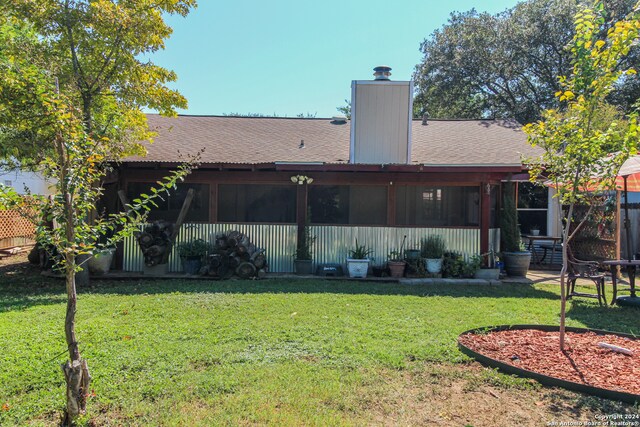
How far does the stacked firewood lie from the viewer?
875cm

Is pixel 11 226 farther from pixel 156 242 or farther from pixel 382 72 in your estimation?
pixel 382 72

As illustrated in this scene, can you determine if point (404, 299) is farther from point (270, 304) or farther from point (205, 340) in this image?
point (205, 340)

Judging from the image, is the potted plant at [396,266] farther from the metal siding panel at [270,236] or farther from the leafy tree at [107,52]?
the leafy tree at [107,52]

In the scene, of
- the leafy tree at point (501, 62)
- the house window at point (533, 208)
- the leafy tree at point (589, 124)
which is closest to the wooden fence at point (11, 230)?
the leafy tree at point (589, 124)

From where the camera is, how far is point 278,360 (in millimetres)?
3992

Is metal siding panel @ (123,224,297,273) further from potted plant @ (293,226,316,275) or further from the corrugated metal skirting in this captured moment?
potted plant @ (293,226,316,275)

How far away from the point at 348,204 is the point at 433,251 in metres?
2.28

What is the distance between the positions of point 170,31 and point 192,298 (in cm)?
499

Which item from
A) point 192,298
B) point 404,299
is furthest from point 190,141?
point 404,299

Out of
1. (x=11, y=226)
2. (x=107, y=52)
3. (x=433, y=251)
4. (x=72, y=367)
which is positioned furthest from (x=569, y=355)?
(x=11, y=226)

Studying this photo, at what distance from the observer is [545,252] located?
1173 centimetres

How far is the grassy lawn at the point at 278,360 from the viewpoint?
303 centimetres

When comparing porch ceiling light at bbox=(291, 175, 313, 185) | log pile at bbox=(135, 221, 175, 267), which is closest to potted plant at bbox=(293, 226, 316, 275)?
porch ceiling light at bbox=(291, 175, 313, 185)

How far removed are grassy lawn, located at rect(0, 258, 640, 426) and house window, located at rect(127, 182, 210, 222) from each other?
3100mm
